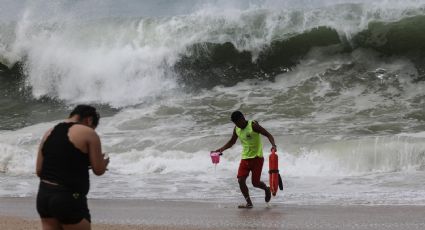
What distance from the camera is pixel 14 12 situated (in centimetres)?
2391

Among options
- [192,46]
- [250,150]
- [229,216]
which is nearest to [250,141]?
[250,150]

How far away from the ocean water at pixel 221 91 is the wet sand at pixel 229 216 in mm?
727

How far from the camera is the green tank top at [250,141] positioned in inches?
320

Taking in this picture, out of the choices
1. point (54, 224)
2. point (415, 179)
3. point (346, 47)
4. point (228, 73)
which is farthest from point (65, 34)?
point (54, 224)

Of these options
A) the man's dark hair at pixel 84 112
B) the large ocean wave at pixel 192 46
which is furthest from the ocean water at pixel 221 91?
the man's dark hair at pixel 84 112

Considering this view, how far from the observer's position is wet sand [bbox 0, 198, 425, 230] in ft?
21.2

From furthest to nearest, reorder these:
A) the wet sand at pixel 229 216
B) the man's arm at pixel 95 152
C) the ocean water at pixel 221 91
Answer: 1. the ocean water at pixel 221 91
2. the wet sand at pixel 229 216
3. the man's arm at pixel 95 152

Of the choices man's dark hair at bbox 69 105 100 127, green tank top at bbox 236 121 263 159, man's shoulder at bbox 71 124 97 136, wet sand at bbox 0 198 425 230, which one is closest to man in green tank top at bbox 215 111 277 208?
green tank top at bbox 236 121 263 159

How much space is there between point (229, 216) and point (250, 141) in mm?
1296

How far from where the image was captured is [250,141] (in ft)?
26.8

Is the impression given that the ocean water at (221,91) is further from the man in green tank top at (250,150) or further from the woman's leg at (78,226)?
the woman's leg at (78,226)

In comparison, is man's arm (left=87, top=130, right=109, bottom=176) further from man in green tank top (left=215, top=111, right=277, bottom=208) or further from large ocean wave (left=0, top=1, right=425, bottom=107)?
large ocean wave (left=0, top=1, right=425, bottom=107)

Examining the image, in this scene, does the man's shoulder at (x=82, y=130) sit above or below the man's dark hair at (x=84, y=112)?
below

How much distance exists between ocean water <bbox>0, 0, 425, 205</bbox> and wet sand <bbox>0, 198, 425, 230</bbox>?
2.39 ft
